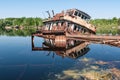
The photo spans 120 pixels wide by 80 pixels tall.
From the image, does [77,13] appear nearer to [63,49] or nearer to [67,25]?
[67,25]

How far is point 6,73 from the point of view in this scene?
25.0 metres

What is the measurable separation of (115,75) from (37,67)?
9692 mm

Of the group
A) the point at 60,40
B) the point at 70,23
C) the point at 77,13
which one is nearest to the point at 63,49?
the point at 60,40

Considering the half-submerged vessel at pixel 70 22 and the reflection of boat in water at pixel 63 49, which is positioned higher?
the half-submerged vessel at pixel 70 22

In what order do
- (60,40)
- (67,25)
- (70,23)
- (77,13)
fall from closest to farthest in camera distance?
(60,40), (67,25), (70,23), (77,13)

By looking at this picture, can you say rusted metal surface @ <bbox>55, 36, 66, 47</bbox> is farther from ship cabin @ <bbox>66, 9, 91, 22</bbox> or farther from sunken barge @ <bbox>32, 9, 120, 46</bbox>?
ship cabin @ <bbox>66, 9, 91, 22</bbox>

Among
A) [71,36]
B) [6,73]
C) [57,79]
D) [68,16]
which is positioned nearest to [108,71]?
[57,79]

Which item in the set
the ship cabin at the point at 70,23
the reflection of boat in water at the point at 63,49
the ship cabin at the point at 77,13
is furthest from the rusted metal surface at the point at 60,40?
the ship cabin at the point at 77,13

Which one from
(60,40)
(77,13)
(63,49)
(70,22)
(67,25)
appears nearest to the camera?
(63,49)

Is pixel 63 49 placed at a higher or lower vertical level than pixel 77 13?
lower

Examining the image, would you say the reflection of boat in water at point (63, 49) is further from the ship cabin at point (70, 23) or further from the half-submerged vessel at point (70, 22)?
the ship cabin at point (70, 23)

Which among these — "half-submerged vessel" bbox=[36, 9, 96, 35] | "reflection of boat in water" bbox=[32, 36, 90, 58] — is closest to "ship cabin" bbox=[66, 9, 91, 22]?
"half-submerged vessel" bbox=[36, 9, 96, 35]

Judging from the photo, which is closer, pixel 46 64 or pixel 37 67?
pixel 37 67

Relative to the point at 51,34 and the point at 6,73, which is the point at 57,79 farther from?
the point at 51,34
